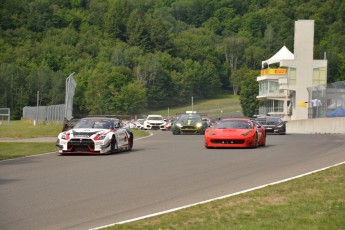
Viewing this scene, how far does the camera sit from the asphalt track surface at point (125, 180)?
1136 centimetres

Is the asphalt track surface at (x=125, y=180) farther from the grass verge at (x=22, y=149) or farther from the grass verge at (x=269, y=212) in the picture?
the grass verge at (x=22, y=149)

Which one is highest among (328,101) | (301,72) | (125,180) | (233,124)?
(301,72)

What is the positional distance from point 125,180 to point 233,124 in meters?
12.9

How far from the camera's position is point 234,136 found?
27.2m

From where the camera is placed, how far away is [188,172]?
1764cm

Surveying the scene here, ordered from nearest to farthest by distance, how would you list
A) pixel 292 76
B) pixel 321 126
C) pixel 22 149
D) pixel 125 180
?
pixel 125 180 → pixel 22 149 → pixel 321 126 → pixel 292 76

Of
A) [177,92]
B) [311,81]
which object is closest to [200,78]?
[177,92]

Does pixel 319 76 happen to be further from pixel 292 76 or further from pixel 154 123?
pixel 154 123

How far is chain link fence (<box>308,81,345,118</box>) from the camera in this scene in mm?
57694

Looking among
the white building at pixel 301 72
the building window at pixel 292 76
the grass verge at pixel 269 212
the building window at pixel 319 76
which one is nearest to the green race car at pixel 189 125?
the grass verge at pixel 269 212

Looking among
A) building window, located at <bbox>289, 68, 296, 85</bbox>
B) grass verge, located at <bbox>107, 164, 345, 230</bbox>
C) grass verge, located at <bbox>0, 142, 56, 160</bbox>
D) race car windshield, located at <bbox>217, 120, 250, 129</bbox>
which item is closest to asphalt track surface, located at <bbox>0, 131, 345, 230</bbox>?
grass verge, located at <bbox>107, 164, 345, 230</bbox>

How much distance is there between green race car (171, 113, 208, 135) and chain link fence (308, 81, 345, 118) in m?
15.4

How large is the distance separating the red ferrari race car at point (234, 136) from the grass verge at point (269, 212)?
43.8ft

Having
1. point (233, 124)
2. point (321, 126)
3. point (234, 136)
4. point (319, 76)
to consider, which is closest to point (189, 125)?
point (321, 126)
